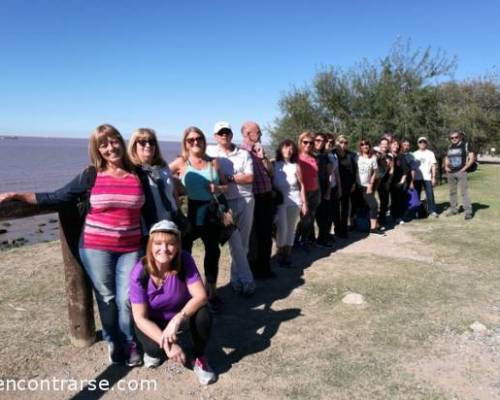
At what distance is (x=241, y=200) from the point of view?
15.6 ft

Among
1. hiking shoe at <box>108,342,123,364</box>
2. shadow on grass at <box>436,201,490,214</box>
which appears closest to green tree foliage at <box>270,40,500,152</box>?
shadow on grass at <box>436,201,490,214</box>

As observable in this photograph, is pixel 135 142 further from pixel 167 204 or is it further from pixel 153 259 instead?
pixel 153 259

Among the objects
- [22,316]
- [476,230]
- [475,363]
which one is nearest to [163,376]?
[22,316]

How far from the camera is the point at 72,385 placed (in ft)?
10.7

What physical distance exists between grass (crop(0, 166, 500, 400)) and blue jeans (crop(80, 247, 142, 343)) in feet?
1.16

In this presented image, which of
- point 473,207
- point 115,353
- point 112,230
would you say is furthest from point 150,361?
point 473,207

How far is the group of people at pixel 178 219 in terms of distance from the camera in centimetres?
321

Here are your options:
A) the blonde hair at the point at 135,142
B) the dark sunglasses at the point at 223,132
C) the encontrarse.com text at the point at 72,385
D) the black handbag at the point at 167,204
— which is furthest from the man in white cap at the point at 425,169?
the encontrarse.com text at the point at 72,385

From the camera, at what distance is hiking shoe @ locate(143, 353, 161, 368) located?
133 inches

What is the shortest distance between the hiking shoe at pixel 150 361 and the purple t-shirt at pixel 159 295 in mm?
366

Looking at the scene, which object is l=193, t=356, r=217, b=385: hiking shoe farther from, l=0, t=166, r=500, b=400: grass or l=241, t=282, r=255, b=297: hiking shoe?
l=241, t=282, r=255, b=297: hiking shoe

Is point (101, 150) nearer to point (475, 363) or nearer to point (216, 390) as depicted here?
point (216, 390)

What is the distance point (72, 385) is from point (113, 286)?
0.78 metres

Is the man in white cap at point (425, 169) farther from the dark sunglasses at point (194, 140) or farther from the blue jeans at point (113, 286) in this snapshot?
the blue jeans at point (113, 286)
